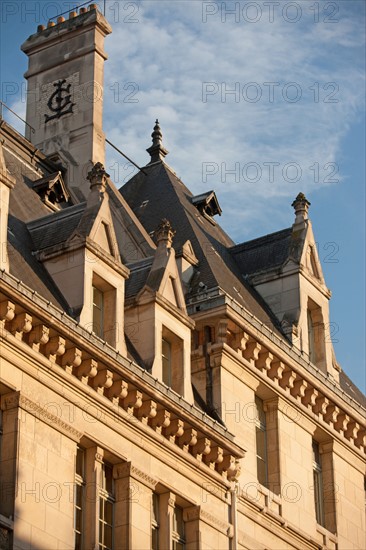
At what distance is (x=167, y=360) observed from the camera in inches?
1735

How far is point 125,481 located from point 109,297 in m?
4.66

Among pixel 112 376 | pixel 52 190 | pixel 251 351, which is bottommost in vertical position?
pixel 112 376

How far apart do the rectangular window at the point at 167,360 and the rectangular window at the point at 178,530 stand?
3.22m

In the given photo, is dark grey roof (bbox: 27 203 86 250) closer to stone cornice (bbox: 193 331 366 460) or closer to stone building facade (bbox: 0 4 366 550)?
stone building facade (bbox: 0 4 366 550)

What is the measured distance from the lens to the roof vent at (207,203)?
53.8 meters

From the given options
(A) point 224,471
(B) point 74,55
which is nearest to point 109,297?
(A) point 224,471

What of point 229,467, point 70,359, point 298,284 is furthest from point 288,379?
point 70,359

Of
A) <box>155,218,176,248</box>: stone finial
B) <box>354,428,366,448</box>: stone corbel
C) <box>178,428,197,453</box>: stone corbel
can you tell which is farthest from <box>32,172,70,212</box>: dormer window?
<box>354,428,366,448</box>: stone corbel

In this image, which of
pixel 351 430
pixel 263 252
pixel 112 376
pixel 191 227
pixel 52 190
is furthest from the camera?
pixel 263 252

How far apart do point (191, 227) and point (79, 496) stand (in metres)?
13.8

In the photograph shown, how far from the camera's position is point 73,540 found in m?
37.8

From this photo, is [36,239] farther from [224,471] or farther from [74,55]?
[74,55]

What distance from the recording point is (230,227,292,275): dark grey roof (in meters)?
51.2

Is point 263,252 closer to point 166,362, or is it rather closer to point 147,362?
point 166,362
